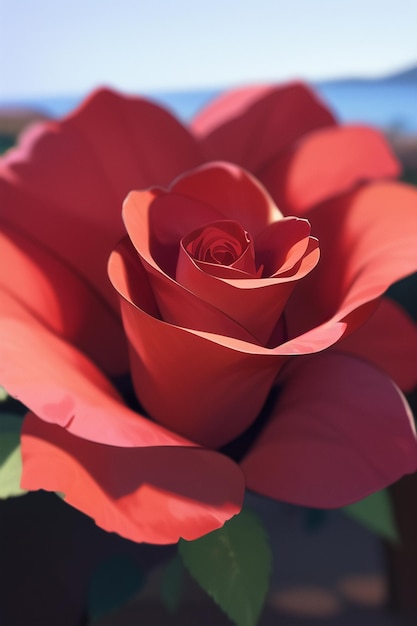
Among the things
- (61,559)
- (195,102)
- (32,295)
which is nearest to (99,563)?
(61,559)

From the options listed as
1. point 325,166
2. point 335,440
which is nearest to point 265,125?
point 325,166

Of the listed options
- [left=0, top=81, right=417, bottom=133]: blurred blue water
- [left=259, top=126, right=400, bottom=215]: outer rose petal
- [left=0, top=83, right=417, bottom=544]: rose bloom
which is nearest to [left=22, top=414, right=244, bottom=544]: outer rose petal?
[left=0, top=83, right=417, bottom=544]: rose bloom

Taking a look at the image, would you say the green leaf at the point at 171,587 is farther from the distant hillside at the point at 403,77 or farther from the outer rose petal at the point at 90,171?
the distant hillside at the point at 403,77

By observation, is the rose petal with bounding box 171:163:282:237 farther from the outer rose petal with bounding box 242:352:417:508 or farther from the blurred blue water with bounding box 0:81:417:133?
the blurred blue water with bounding box 0:81:417:133

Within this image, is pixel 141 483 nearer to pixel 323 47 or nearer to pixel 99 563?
pixel 99 563

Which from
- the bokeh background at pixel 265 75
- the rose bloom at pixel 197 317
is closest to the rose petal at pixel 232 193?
the rose bloom at pixel 197 317

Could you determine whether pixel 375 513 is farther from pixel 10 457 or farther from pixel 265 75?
pixel 265 75

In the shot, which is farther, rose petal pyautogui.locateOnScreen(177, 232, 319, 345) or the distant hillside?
the distant hillside
